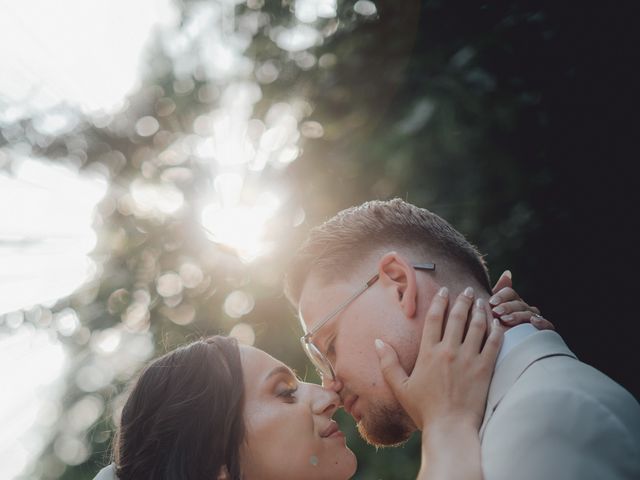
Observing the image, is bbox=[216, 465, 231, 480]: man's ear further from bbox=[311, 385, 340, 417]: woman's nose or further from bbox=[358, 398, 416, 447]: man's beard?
bbox=[358, 398, 416, 447]: man's beard

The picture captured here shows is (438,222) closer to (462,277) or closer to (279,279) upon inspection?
(462,277)

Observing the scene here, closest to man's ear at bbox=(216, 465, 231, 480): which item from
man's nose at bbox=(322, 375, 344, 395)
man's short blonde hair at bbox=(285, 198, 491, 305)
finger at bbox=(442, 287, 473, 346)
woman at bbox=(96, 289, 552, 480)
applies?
woman at bbox=(96, 289, 552, 480)

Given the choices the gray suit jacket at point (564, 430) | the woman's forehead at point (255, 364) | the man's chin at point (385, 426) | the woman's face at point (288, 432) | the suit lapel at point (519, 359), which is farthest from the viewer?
the woman's forehead at point (255, 364)

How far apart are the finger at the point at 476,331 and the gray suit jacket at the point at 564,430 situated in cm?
36

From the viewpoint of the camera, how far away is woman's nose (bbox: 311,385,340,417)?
A: 2943mm

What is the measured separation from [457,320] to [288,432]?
106cm

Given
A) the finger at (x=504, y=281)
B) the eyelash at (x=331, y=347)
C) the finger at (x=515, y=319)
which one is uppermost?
the finger at (x=515, y=319)

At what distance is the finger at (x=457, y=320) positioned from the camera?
7.53ft

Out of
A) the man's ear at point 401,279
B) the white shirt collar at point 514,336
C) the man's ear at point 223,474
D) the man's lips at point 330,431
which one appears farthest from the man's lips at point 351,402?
the white shirt collar at point 514,336

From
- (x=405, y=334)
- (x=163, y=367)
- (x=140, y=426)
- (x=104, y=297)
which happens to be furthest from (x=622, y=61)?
(x=104, y=297)

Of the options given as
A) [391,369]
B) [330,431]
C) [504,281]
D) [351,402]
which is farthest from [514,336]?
[330,431]

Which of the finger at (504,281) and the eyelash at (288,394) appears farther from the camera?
the eyelash at (288,394)

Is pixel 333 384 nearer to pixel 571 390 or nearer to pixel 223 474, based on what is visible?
pixel 223 474

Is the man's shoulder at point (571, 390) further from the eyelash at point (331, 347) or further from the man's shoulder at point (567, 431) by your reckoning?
the eyelash at point (331, 347)
